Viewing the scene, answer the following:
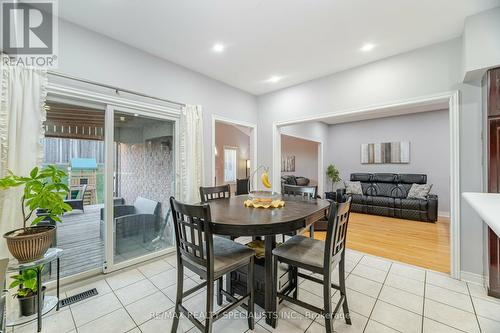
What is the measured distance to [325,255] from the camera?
1.51m

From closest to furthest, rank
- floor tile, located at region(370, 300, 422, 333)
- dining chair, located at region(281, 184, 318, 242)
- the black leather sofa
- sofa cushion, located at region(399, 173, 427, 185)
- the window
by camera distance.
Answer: floor tile, located at region(370, 300, 422, 333) < dining chair, located at region(281, 184, 318, 242) < the black leather sofa < sofa cushion, located at region(399, 173, 427, 185) < the window

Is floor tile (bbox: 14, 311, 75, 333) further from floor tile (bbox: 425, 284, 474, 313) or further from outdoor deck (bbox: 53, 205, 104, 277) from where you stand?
floor tile (bbox: 425, 284, 474, 313)

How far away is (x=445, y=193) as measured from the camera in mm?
5551

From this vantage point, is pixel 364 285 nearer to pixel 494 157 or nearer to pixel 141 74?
pixel 494 157

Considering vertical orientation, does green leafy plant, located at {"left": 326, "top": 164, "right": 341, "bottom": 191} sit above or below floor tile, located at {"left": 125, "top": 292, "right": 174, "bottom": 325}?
above

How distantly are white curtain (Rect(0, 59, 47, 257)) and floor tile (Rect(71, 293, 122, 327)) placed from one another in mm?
803

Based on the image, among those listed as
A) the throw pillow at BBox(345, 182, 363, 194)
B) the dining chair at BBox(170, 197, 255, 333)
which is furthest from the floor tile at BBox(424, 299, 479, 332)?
the throw pillow at BBox(345, 182, 363, 194)

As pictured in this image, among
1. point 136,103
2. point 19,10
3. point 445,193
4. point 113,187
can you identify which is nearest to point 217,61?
point 136,103

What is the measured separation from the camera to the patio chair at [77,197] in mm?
2416

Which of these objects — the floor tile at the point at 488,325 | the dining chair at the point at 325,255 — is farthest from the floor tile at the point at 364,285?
the floor tile at the point at 488,325

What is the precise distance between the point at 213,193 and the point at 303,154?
613 centimetres

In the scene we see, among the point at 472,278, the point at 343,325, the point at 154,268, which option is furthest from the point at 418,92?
the point at 154,268

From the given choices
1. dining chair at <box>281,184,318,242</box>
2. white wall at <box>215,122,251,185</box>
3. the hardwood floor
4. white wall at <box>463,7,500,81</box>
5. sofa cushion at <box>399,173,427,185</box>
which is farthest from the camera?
white wall at <box>215,122,251,185</box>

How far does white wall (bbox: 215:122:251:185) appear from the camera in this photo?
748cm
